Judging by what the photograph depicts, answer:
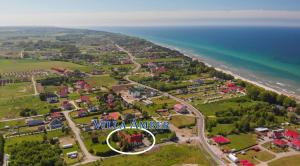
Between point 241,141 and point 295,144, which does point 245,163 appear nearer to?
point 241,141

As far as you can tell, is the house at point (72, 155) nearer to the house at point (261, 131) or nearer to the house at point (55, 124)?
the house at point (55, 124)

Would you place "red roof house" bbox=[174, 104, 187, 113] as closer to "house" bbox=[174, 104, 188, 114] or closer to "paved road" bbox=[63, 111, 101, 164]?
"house" bbox=[174, 104, 188, 114]

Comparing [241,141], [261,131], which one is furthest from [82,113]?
[261,131]

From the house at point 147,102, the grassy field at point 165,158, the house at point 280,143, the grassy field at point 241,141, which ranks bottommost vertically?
the grassy field at point 165,158

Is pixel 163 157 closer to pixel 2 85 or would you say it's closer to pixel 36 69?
pixel 2 85

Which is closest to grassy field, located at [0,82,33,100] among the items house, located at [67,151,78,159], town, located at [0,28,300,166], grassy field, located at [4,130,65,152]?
town, located at [0,28,300,166]

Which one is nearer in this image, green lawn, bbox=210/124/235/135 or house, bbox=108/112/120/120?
green lawn, bbox=210/124/235/135

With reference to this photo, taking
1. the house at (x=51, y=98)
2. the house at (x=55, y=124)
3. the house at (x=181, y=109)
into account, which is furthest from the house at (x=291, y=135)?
the house at (x=51, y=98)
